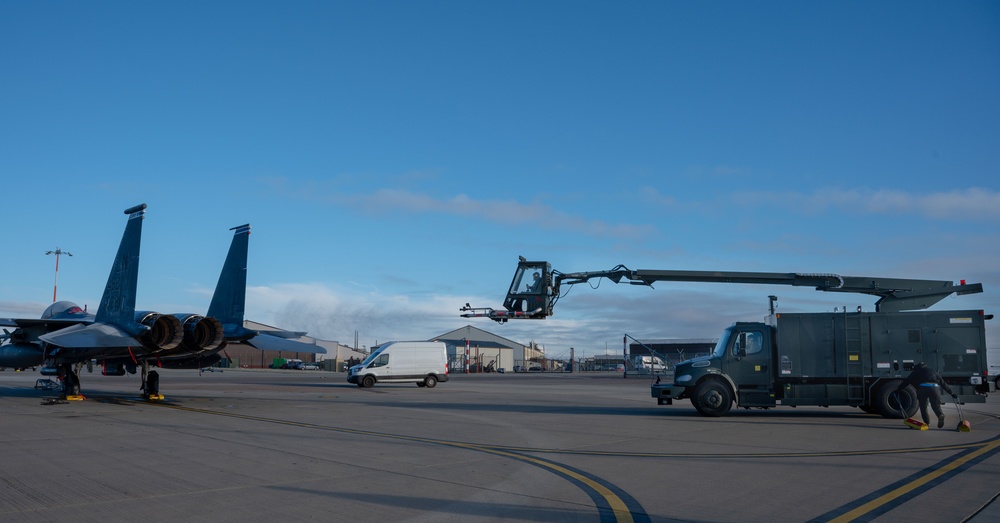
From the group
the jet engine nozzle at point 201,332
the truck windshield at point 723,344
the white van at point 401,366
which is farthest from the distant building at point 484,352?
the truck windshield at point 723,344

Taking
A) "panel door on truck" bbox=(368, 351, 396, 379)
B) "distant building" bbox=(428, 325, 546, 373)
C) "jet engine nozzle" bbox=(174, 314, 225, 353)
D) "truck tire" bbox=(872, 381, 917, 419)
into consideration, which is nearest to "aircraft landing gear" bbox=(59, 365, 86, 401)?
"jet engine nozzle" bbox=(174, 314, 225, 353)

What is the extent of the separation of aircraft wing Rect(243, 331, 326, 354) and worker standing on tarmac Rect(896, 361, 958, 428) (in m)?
17.7

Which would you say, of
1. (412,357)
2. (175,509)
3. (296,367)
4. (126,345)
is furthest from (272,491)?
(296,367)

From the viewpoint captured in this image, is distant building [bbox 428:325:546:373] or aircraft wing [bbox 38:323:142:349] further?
distant building [bbox 428:325:546:373]

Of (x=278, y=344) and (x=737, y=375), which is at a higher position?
(x=278, y=344)

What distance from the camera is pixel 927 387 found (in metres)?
15.9

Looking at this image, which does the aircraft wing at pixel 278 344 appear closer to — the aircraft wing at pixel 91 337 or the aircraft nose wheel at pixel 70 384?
the aircraft wing at pixel 91 337

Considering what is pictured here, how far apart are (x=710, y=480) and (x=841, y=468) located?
251 cm

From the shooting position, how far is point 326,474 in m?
9.50

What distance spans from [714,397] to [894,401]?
4425 mm

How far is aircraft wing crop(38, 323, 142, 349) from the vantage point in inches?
790

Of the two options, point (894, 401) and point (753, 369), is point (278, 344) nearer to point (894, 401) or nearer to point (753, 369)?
point (753, 369)

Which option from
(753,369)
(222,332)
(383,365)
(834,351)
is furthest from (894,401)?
(383,365)

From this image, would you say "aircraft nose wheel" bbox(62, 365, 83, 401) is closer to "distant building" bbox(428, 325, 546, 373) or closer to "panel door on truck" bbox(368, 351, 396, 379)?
"panel door on truck" bbox(368, 351, 396, 379)
